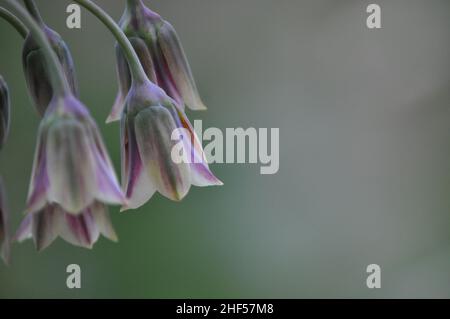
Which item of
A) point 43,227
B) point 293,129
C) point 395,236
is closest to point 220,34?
point 293,129

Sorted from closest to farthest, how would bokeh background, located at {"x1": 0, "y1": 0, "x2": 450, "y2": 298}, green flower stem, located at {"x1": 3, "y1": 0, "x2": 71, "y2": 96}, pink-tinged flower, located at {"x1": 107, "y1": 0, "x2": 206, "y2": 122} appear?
1. green flower stem, located at {"x1": 3, "y1": 0, "x2": 71, "y2": 96}
2. pink-tinged flower, located at {"x1": 107, "y1": 0, "x2": 206, "y2": 122}
3. bokeh background, located at {"x1": 0, "y1": 0, "x2": 450, "y2": 298}

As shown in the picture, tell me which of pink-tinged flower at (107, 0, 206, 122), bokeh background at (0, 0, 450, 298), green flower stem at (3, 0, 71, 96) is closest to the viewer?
green flower stem at (3, 0, 71, 96)

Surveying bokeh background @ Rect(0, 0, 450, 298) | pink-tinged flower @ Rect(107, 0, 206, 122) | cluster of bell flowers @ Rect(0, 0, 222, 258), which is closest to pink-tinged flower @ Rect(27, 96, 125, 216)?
cluster of bell flowers @ Rect(0, 0, 222, 258)

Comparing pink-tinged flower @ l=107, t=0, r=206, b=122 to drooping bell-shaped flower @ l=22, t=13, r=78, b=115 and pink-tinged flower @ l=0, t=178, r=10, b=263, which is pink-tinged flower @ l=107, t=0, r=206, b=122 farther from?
pink-tinged flower @ l=0, t=178, r=10, b=263

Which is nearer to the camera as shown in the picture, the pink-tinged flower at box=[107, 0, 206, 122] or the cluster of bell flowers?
the cluster of bell flowers

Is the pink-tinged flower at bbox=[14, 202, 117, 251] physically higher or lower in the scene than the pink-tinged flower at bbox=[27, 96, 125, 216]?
lower

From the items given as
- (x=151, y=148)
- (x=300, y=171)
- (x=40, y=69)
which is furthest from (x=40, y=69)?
(x=300, y=171)

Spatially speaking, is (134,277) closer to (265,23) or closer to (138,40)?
(265,23)

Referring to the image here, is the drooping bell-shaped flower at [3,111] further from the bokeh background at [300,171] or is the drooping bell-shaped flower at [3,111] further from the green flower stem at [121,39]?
the bokeh background at [300,171]

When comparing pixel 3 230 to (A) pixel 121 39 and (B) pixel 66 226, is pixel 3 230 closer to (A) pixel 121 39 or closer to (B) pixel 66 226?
(B) pixel 66 226
